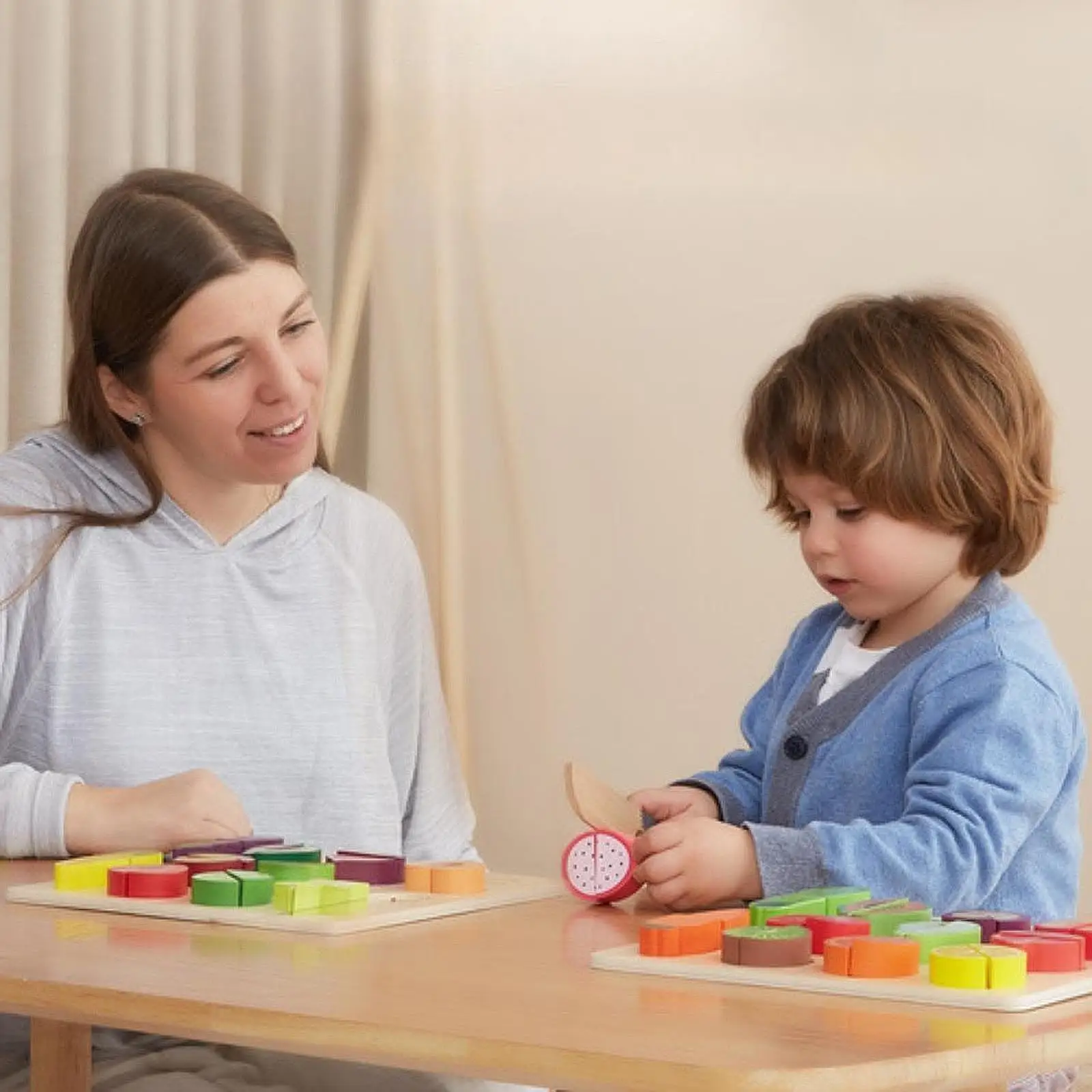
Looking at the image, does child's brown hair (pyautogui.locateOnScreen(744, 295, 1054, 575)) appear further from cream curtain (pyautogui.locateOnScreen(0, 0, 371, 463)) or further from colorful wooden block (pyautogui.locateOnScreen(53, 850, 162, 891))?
cream curtain (pyautogui.locateOnScreen(0, 0, 371, 463))

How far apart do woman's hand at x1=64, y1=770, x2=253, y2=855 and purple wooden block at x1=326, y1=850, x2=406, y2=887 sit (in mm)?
153

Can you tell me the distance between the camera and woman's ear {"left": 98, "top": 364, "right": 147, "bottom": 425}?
6.08ft

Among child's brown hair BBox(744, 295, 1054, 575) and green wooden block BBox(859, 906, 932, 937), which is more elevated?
child's brown hair BBox(744, 295, 1054, 575)

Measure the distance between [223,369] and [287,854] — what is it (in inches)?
22.9

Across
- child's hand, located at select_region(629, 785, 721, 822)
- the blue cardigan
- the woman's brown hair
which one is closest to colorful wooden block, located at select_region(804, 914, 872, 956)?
the blue cardigan

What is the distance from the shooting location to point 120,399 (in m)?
1.86

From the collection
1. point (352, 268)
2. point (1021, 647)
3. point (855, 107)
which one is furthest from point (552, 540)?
point (1021, 647)

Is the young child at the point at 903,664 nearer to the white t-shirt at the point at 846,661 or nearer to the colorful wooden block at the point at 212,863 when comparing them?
the white t-shirt at the point at 846,661

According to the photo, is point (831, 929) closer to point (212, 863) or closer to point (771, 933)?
point (771, 933)

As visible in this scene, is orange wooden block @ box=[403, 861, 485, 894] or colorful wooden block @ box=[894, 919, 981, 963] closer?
colorful wooden block @ box=[894, 919, 981, 963]

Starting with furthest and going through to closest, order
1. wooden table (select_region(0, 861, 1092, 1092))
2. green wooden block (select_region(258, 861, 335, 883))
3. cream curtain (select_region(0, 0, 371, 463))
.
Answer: cream curtain (select_region(0, 0, 371, 463))
green wooden block (select_region(258, 861, 335, 883))
wooden table (select_region(0, 861, 1092, 1092))

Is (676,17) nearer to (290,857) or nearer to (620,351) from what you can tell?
(620,351)

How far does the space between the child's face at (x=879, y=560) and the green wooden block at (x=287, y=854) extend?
0.42m

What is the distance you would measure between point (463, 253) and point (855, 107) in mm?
809
